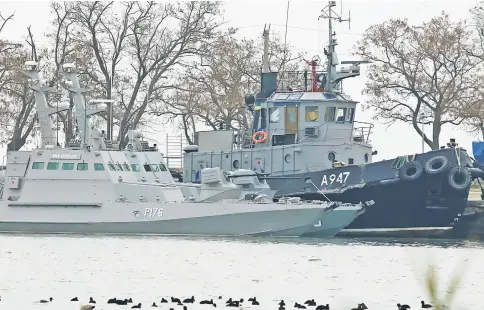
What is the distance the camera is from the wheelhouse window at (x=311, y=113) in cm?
5231

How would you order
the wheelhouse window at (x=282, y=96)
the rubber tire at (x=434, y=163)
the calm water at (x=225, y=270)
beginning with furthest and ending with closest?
the wheelhouse window at (x=282, y=96) < the rubber tire at (x=434, y=163) < the calm water at (x=225, y=270)

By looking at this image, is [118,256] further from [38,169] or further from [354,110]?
[354,110]

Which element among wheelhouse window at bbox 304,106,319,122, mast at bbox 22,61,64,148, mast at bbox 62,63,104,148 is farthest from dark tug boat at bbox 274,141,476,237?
mast at bbox 22,61,64,148

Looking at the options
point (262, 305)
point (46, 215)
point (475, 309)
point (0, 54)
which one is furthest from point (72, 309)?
point (0, 54)

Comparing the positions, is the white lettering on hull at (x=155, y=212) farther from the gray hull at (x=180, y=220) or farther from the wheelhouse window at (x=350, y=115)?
the wheelhouse window at (x=350, y=115)

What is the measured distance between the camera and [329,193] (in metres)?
49.9

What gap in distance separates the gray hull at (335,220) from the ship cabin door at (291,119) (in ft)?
16.9

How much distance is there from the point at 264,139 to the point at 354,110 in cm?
362

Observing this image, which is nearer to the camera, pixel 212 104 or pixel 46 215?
pixel 46 215

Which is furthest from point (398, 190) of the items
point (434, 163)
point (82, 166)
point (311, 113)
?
point (82, 166)

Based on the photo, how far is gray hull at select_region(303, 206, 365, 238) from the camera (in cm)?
4781

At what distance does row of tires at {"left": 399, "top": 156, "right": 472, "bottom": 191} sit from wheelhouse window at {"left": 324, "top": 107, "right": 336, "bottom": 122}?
168 inches

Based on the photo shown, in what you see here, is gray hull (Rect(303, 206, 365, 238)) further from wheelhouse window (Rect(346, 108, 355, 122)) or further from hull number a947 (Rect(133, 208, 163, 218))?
wheelhouse window (Rect(346, 108, 355, 122))

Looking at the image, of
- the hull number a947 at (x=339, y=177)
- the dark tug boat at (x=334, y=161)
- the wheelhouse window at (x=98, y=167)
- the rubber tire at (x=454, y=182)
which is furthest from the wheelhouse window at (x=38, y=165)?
the rubber tire at (x=454, y=182)
